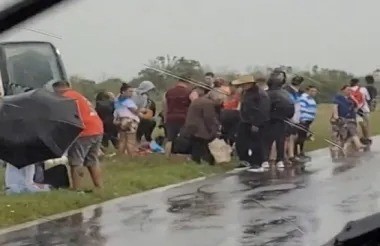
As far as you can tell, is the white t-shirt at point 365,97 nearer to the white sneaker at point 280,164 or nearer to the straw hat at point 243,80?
the straw hat at point 243,80

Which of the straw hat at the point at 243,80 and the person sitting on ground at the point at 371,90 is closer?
the person sitting on ground at the point at 371,90

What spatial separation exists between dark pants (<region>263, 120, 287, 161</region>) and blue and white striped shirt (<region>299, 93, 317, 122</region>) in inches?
40.2

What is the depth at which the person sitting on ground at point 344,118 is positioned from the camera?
174 inches

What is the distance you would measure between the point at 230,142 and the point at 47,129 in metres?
2.34

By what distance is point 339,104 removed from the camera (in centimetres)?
460

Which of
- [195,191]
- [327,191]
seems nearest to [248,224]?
[327,191]

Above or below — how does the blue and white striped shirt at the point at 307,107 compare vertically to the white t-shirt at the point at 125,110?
above

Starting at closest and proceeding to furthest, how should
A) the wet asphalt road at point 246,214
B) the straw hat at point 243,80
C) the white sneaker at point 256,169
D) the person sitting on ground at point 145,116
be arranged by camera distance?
the straw hat at point 243,80 < the wet asphalt road at point 246,214 < the person sitting on ground at point 145,116 < the white sneaker at point 256,169

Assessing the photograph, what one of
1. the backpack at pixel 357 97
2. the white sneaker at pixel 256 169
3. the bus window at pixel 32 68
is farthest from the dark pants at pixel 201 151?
the backpack at pixel 357 97

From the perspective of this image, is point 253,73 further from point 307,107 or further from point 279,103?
point 279,103

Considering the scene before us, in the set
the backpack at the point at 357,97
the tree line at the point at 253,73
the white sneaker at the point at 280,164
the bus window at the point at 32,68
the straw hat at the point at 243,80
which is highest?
the tree line at the point at 253,73

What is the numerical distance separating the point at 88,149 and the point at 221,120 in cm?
132

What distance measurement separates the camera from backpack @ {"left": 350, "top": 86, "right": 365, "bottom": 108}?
4.22m

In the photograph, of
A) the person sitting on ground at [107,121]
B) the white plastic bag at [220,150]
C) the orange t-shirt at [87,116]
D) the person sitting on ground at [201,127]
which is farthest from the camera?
the white plastic bag at [220,150]
